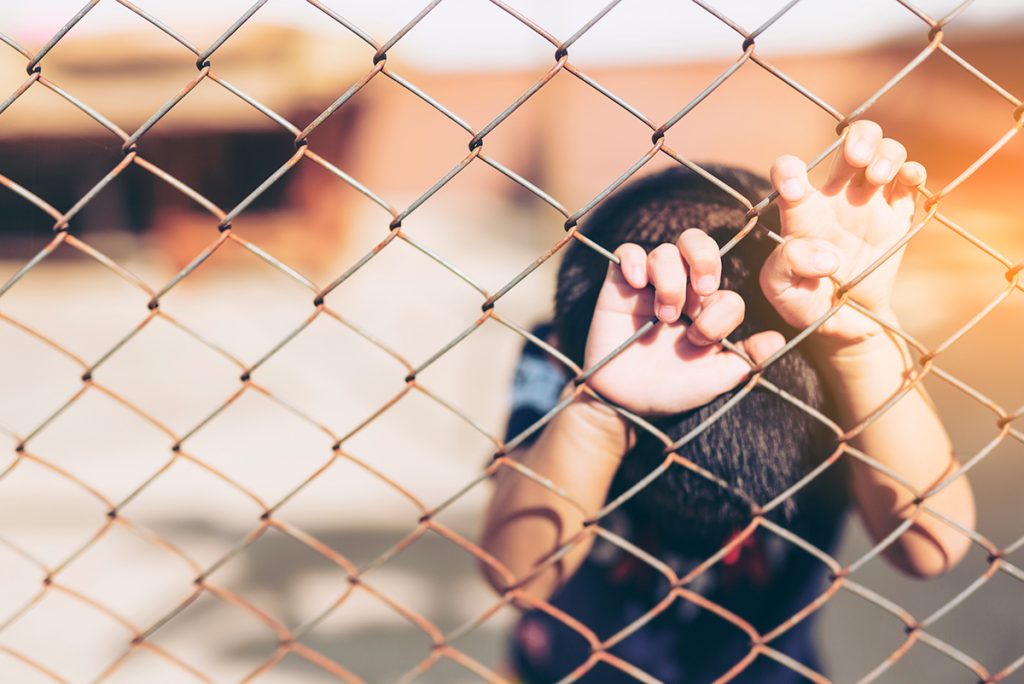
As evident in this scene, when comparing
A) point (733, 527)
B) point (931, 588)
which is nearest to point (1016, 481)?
point (931, 588)

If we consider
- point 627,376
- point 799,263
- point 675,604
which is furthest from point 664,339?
point 675,604

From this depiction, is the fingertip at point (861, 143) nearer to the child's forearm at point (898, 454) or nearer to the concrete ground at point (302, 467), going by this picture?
the child's forearm at point (898, 454)

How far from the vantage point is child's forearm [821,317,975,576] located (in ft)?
2.84

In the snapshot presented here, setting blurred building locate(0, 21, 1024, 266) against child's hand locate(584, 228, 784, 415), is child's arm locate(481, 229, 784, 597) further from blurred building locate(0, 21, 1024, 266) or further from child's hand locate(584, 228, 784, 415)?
blurred building locate(0, 21, 1024, 266)

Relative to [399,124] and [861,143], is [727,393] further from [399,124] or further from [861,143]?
[399,124]

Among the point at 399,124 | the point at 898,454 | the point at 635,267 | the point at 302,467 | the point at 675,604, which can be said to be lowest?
the point at 675,604

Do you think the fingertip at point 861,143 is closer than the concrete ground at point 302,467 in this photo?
Yes

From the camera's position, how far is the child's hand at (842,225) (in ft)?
2.33

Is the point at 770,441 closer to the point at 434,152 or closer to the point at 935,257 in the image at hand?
the point at 935,257

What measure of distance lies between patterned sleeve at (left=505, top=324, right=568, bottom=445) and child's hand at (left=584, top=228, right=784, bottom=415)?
0.33 metres

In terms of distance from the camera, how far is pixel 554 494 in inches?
39.1

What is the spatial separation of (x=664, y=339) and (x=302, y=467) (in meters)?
2.03

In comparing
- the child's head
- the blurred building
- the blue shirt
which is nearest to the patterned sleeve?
the blue shirt

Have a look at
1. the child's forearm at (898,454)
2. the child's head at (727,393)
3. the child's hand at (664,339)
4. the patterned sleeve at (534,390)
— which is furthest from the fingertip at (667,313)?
the patterned sleeve at (534,390)
